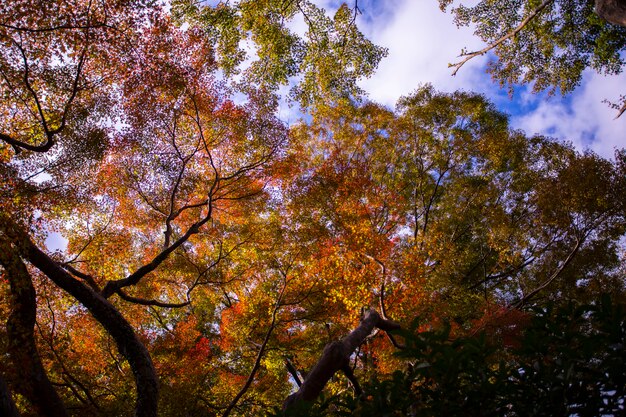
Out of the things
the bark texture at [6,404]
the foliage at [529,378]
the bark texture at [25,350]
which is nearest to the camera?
the foliage at [529,378]

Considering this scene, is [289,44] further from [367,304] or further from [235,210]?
[367,304]

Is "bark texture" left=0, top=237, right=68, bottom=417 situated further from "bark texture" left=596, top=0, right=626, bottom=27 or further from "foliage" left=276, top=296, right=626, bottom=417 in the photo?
"bark texture" left=596, top=0, right=626, bottom=27

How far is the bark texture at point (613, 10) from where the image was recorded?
520cm

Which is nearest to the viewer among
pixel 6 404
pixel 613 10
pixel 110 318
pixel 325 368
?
pixel 6 404

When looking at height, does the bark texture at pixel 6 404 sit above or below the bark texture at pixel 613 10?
below

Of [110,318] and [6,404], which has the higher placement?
[110,318]

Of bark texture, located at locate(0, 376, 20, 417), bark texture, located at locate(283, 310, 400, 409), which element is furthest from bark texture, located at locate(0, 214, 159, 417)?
bark texture, located at locate(283, 310, 400, 409)

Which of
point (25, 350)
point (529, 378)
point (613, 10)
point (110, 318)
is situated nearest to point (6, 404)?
point (25, 350)

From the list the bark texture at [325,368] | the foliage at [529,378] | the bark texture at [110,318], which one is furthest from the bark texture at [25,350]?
the foliage at [529,378]

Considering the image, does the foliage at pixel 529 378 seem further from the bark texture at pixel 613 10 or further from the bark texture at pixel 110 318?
the bark texture at pixel 613 10

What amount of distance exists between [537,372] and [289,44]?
941 centimetres

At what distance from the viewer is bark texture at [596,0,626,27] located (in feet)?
17.1

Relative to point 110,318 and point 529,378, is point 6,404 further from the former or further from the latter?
point 529,378

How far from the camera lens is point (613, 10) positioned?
532cm
